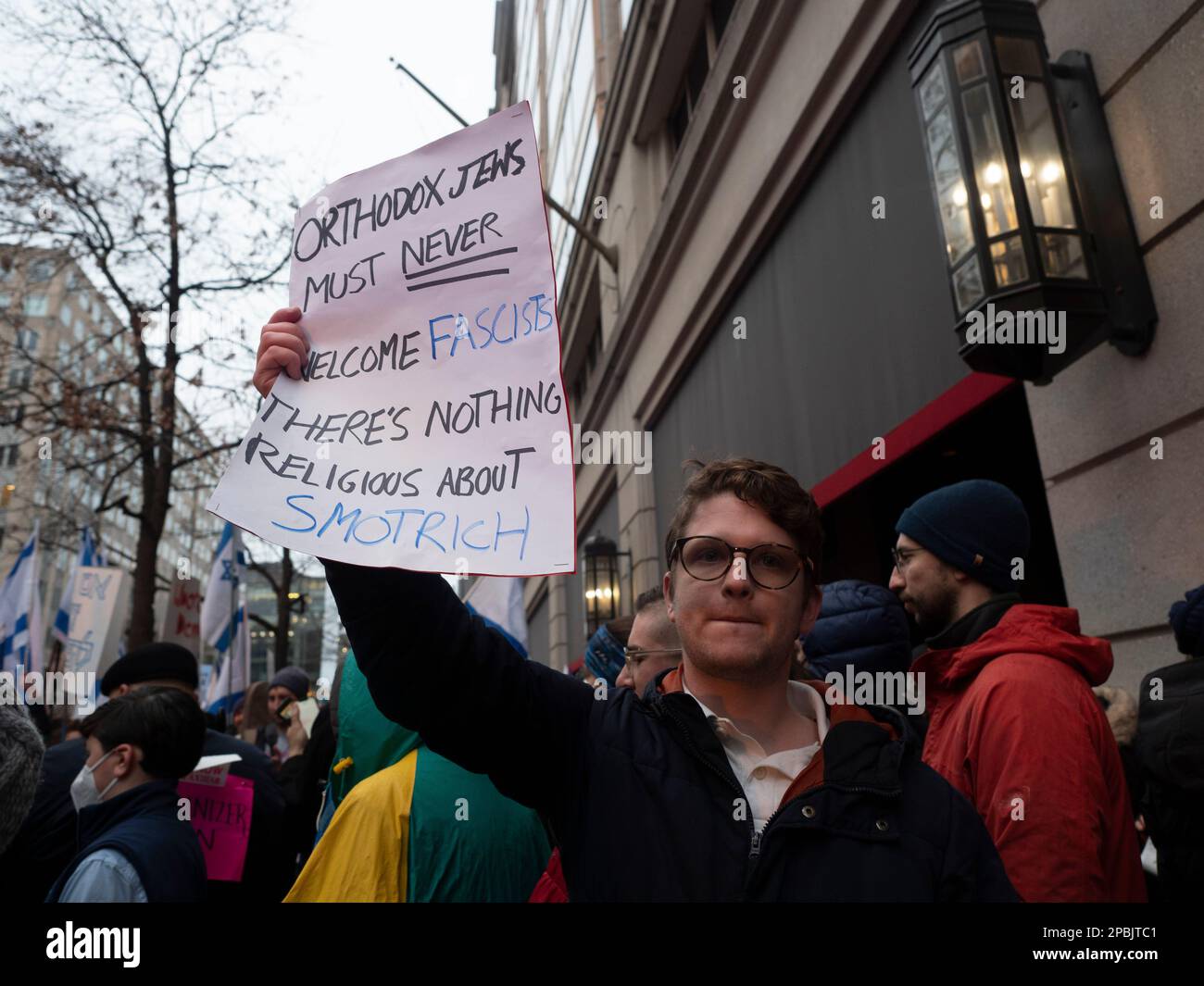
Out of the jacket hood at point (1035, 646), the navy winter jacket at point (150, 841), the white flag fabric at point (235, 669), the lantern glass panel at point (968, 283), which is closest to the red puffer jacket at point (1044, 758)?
the jacket hood at point (1035, 646)

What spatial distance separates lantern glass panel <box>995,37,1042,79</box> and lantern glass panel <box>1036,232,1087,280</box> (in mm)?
765

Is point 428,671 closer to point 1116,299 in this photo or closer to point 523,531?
point 523,531

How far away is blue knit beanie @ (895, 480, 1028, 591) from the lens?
268cm

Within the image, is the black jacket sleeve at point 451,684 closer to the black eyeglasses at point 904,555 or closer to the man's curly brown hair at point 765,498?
the man's curly brown hair at point 765,498

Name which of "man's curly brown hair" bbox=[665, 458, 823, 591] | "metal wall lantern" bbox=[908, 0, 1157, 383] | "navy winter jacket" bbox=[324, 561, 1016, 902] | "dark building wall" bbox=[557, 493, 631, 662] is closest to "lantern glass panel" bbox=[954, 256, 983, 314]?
"metal wall lantern" bbox=[908, 0, 1157, 383]

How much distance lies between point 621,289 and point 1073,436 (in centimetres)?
980

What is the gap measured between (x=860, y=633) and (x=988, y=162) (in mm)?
2165

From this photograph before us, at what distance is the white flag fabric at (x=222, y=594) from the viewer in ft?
30.1

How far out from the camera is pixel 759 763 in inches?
64.2

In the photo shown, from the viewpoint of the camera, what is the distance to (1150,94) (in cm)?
345

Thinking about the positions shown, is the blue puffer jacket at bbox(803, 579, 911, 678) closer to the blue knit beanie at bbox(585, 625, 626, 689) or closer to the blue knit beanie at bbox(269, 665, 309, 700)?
the blue knit beanie at bbox(585, 625, 626, 689)

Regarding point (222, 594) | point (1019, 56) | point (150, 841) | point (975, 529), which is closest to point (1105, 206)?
point (1019, 56)

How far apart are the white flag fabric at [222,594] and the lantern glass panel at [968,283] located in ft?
25.9

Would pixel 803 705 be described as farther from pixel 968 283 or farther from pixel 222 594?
pixel 222 594
